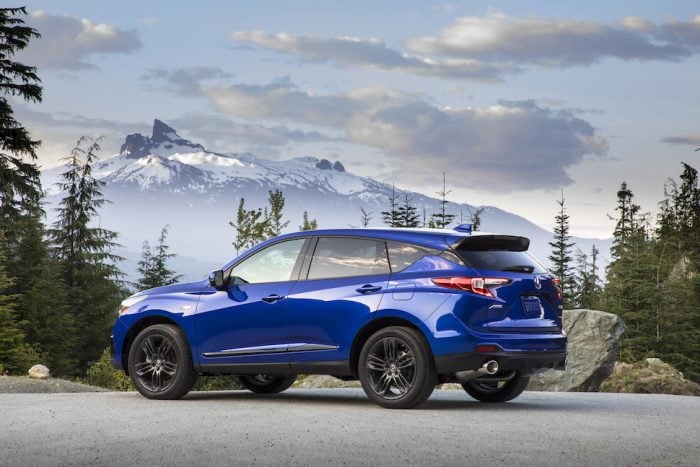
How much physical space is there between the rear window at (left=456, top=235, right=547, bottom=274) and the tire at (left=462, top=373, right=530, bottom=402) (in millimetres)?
1754

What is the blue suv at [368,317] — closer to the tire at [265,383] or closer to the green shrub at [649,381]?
the tire at [265,383]

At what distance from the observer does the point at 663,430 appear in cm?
923

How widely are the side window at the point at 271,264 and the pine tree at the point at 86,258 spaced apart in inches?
2145

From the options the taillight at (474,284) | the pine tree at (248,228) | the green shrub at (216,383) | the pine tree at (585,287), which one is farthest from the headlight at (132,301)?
the pine tree at (585,287)

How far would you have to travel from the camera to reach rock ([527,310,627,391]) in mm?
19406

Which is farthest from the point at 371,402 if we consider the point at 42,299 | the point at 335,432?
the point at 42,299

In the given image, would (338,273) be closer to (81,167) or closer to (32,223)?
(32,223)

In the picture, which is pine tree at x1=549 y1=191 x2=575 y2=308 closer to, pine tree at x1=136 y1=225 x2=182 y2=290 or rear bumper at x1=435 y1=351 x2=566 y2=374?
pine tree at x1=136 y1=225 x2=182 y2=290

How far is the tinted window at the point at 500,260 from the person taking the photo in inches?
402

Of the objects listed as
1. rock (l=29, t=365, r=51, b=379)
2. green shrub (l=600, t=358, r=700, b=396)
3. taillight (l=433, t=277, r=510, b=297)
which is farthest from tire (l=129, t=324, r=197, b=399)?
green shrub (l=600, t=358, r=700, b=396)

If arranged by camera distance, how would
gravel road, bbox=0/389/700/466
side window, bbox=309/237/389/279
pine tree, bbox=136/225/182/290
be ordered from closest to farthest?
1. gravel road, bbox=0/389/700/466
2. side window, bbox=309/237/389/279
3. pine tree, bbox=136/225/182/290

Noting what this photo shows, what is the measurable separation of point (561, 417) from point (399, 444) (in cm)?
281

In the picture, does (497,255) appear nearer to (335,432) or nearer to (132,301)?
(335,432)

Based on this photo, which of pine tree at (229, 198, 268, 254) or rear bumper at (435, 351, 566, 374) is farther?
pine tree at (229, 198, 268, 254)
